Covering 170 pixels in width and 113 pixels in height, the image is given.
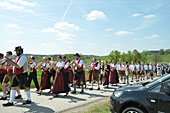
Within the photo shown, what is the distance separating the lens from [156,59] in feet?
303

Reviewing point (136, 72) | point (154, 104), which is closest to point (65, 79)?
point (154, 104)

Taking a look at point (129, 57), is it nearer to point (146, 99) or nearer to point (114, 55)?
point (114, 55)

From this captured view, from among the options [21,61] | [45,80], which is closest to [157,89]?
[21,61]

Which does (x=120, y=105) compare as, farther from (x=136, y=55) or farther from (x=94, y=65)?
(x=136, y=55)

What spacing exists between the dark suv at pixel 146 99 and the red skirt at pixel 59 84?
14.8 ft

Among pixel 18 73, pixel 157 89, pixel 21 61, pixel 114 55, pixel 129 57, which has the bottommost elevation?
pixel 157 89

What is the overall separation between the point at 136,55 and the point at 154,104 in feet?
265

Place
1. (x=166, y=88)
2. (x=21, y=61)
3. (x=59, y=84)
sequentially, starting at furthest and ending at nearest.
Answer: (x=59, y=84)
(x=21, y=61)
(x=166, y=88)

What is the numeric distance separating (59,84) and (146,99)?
5.37 m

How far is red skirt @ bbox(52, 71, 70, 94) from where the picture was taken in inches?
329

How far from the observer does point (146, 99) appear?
3.86 metres

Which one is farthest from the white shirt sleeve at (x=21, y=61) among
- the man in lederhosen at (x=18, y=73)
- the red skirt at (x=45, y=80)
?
the red skirt at (x=45, y=80)

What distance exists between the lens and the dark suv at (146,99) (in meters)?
3.65

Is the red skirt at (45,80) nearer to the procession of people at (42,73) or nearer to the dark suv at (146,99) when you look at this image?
the procession of people at (42,73)
